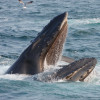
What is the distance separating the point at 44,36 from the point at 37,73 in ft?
3.28

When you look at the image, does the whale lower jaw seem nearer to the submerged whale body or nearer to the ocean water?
the submerged whale body

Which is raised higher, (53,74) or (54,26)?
(54,26)

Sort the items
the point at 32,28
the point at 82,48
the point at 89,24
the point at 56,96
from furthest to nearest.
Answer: the point at 89,24 < the point at 32,28 < the point at 82,48 < the point at 56,96

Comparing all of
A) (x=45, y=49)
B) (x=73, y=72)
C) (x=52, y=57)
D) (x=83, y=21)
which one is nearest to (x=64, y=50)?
(x=52, y=57)

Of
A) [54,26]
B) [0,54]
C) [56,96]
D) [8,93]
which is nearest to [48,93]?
[56,96]

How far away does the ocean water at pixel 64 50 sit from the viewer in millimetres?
10938

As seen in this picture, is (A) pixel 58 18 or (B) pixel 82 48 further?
(B) pixel 82 48

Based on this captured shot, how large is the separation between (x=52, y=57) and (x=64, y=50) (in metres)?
9.34

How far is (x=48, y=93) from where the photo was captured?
10922 millimetres

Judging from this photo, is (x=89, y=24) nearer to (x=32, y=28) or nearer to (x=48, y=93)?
(x=32, y=28)

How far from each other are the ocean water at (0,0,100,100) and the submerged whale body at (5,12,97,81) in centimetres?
28

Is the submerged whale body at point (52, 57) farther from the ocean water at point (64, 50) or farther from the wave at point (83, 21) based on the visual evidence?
the wave at point (83, 21)

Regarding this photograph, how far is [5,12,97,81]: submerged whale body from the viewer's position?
36.1 ft

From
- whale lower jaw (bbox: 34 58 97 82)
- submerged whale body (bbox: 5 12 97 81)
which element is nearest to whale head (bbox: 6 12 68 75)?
submerged whale body (bbox: 5 12 97 81)
